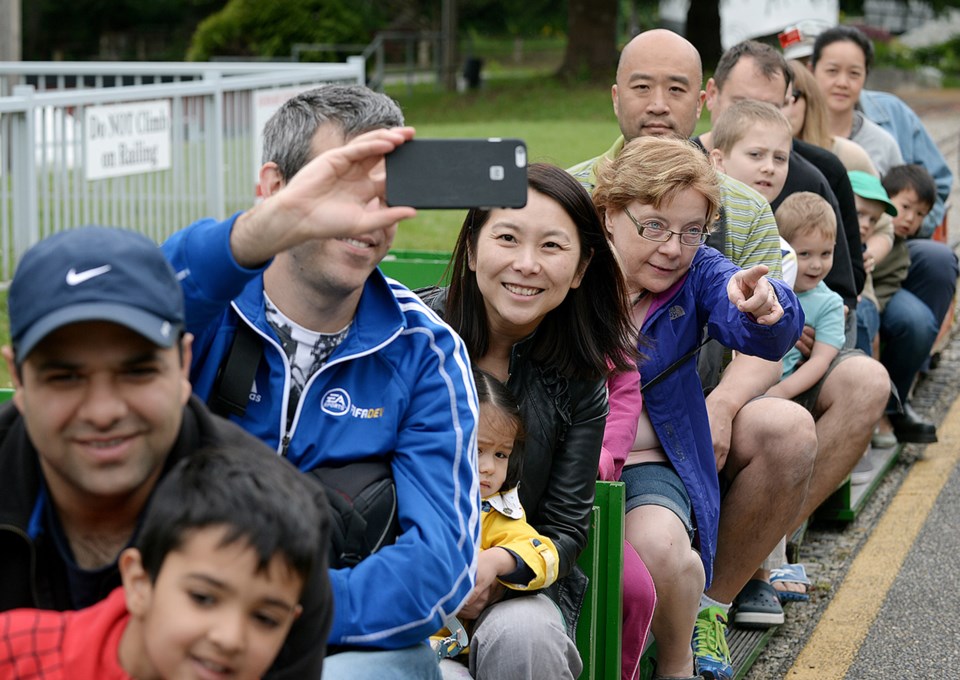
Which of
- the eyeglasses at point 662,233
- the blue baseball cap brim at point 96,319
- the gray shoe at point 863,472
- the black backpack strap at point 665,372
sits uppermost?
the blue baseball cap brim at point 96,319

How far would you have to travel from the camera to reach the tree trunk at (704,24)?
35.7 metres

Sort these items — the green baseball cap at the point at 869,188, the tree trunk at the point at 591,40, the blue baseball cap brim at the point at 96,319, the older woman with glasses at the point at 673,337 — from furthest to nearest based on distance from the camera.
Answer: the tree trunk at the point at 591,40 → the green baseball cap at the point at 869,188 → the older woman with glasses at the point at 673,337 → the blue baseball cap brim at the point at 96,319

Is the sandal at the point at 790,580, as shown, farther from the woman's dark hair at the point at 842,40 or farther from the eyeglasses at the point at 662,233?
the woman's dark hair at the point at 842,40

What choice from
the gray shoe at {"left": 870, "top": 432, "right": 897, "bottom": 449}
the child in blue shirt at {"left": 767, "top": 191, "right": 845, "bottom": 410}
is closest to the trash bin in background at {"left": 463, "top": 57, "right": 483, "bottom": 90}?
the gray shoe at {"left": 870, "top": 432, "right": 897, "bottom": 449}

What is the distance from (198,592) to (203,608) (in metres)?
0.03

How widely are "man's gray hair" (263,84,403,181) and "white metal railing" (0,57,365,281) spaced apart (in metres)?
6.45

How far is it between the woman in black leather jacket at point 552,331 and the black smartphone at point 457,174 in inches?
39.8

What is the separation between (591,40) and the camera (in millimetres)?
35125

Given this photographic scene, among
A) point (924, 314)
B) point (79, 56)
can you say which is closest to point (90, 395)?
point (924, 314)

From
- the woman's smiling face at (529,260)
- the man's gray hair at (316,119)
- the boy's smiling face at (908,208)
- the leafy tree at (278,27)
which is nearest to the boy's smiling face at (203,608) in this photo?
the man's gray hair at (316,119)

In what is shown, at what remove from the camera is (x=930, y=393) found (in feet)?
28.7

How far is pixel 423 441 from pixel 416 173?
0.66 meters

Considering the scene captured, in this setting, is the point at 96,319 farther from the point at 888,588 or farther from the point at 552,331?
the point at 888,588

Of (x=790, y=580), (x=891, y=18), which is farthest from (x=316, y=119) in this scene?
(x=891, y=18)
